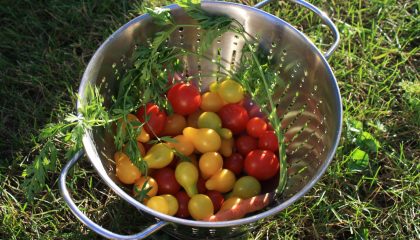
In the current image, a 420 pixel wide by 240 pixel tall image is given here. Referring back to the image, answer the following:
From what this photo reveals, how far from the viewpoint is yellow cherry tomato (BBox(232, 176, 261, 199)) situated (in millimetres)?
1416

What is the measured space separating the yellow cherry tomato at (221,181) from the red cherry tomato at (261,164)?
6cm

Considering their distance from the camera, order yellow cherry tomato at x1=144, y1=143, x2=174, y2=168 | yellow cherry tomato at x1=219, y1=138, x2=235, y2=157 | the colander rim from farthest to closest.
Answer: yellow cherry tomato at x1=219, y1=138, x2=235, y2=157, yellow cherry tomato at x1=144, y1=143, x2=174, y2=168, the colander rim

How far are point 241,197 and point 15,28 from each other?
3.32ft

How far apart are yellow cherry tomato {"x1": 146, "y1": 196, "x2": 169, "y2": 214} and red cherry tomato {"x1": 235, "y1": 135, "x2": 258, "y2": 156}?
312 millimetres

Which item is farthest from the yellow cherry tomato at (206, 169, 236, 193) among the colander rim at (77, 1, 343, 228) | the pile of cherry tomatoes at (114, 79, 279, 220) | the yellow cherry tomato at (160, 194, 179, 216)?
the colander rim at (77, 1, 343, 228)

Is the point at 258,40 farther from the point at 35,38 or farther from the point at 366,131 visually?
the point at 35,38

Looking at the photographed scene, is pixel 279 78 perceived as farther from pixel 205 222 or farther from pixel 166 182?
pixel 205 222

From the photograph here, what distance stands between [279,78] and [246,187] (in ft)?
0.99

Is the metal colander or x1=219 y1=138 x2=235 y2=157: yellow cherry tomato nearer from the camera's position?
the metal colander

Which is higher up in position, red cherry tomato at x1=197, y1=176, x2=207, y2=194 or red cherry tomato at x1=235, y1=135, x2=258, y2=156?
red cherry tomato at x1=235, y1=135, x2=258, y2=156

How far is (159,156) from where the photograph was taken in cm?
140

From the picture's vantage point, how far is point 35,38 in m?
1.84

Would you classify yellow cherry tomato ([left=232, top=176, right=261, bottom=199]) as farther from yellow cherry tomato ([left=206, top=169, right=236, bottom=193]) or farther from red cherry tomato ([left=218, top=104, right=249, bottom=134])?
red cherry tomato ([left=218, top=104, right=249, bottom=134])

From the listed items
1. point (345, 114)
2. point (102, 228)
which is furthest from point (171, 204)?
point (345, 114)
